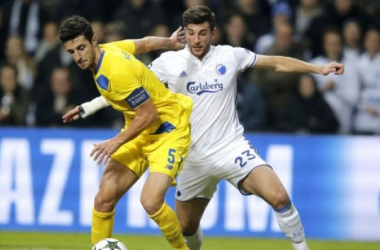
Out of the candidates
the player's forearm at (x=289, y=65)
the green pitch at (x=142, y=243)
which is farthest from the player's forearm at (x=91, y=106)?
the green pitch at (x=142, y=243)

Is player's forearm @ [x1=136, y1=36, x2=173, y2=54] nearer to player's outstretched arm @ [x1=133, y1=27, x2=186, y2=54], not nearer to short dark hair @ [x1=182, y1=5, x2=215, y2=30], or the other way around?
player's outstretched arm @ [x1=133, y1=27, x2=186, y2=54]

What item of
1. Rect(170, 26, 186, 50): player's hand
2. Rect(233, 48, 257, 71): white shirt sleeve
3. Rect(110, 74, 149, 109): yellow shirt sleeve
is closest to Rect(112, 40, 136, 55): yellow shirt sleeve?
Rect(170, 26, 186, 50): player's hand

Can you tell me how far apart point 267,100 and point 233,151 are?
4.85 meters

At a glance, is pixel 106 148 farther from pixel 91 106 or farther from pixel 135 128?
pixel 91 106

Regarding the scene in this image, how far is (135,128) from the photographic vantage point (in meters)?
8.16

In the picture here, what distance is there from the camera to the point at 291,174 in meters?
12.5

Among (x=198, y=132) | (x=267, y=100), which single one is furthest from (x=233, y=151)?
(x=267, y=100)

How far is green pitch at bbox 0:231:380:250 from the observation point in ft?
36.0

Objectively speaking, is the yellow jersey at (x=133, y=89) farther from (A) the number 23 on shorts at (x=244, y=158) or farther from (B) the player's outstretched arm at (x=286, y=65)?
(B) the player's outstretched arm at (x=286, y=65)

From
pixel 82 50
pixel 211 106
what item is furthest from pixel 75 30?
pixel 211 106

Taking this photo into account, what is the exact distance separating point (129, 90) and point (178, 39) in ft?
4.32

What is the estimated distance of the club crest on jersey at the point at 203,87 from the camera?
8945 millimetres

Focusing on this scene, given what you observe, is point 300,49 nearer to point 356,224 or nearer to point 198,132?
point 356,224

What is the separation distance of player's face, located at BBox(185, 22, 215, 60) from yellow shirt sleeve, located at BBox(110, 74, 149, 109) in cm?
87
